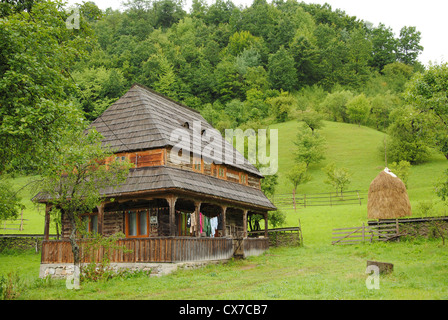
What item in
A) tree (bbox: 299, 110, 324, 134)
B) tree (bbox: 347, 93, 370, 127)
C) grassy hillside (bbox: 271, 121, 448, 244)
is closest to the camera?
grassy hillside (bbox: 271, 121, 448, 244)

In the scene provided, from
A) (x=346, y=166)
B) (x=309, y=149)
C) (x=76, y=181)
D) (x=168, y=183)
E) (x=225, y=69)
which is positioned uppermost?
(x=225, y=69)

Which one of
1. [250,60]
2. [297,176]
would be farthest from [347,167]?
[250,60]

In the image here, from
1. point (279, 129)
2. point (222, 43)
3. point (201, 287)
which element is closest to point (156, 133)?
point (201, 287)

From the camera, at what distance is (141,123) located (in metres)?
20.5

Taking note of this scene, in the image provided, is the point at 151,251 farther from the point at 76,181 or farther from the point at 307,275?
the point at 307,275

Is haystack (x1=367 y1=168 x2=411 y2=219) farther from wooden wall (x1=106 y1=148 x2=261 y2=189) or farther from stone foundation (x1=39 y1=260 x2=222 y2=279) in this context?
stone foundation (x1=39 y1=260 x2=222 y2=279)

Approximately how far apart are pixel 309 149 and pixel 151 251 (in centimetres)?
4380

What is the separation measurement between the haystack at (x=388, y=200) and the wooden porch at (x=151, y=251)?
15569 mm

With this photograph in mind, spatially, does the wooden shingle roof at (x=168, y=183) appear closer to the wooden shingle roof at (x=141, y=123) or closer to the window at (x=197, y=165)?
the window at (x=197, y=165)

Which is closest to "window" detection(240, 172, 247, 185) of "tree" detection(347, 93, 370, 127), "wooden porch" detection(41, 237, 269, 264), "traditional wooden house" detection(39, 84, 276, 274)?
"traditional wooden house" detection(39, 84, 276, 274)

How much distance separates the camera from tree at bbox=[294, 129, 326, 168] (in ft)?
186

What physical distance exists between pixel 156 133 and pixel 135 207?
12.6 feet

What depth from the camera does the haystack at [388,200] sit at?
30.5m

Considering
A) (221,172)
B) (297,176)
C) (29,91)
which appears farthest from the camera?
(297,176)
